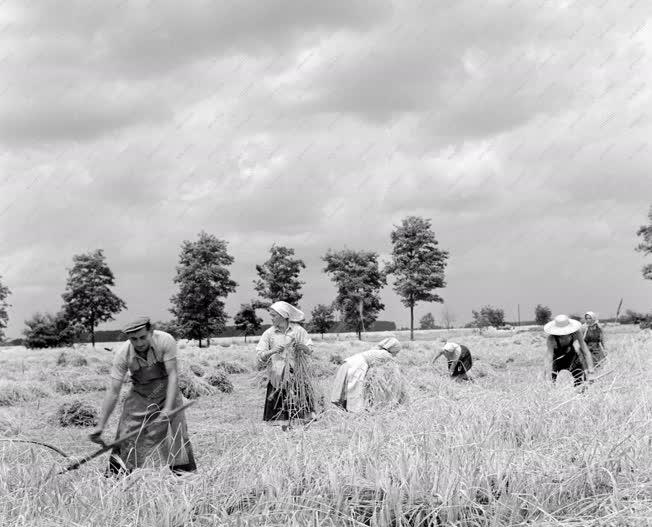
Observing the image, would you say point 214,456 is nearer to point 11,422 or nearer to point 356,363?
point 356,363

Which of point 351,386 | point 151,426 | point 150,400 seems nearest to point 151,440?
point 151,426

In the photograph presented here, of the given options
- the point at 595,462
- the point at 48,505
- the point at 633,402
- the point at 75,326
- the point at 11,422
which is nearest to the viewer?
the point at 48,505

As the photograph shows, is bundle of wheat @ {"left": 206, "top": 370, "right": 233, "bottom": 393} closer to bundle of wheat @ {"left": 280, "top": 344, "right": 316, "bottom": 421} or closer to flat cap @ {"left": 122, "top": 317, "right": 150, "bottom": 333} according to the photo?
bundle of wheat @ {"left": 280, "top": 344, "right": 316, "bottom": 421}

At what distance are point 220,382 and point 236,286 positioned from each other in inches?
1190

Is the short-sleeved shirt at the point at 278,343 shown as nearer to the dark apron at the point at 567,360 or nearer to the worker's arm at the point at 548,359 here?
the worker's arm at the point at 548,359

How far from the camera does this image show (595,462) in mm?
3881

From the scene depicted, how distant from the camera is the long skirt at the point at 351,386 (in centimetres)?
646

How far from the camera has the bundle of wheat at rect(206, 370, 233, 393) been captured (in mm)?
13791

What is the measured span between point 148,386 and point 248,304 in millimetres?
41411

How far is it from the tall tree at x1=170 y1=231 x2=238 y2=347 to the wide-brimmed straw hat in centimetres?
3488

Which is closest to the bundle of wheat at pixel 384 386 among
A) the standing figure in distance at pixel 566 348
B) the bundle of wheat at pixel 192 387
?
the standing figure in distance at pixel 566 348

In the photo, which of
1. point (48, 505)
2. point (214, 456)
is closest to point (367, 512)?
point (214, 456)

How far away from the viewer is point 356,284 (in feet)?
155

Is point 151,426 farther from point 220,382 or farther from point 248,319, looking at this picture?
point 248,319
